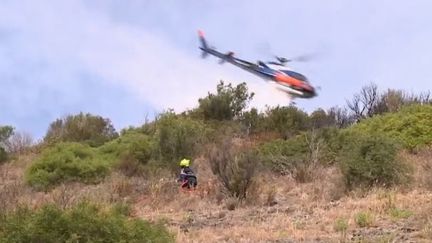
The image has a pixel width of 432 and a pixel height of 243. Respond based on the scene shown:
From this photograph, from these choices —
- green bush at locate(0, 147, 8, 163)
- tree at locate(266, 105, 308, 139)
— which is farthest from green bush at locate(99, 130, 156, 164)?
tree at locate(266, 105, 308, 139)

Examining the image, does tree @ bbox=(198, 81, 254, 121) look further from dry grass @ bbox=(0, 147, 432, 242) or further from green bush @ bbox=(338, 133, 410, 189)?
green bush @ bbox=(338, 133, 410, 189)

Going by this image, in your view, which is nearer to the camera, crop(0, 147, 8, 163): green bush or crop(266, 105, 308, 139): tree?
crop(0, 147, 8, 163): green bush

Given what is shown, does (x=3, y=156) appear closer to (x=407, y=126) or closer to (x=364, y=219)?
(x=407, y=126)

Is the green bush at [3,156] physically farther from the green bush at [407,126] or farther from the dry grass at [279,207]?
the green bush at [407,126]

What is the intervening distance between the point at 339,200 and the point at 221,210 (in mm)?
2417

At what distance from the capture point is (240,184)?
16297 mm

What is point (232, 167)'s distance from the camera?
16.7m

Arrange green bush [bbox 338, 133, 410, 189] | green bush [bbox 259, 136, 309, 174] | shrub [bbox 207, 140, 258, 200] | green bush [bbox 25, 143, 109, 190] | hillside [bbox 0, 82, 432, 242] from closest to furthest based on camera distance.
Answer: hillside [bbox 0, 82, 432, 242], green bush [bbox 338, 133, 410, 189], shrub [bbox 207, 140, 258, 200], green bush [bbox 259, 136, 309, 174], green bush [bbox 25, 143, 109, 190]

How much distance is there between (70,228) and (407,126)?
63.4 feet

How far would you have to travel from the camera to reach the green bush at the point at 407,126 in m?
24.0

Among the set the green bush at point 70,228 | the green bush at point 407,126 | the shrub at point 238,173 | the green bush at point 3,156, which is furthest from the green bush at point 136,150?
the green bush at point 70,228

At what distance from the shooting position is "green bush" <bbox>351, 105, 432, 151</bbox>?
24.0 meters

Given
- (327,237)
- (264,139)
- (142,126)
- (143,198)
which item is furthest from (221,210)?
(142,126)

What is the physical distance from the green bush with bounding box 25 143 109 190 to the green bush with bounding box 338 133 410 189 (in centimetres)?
1062
